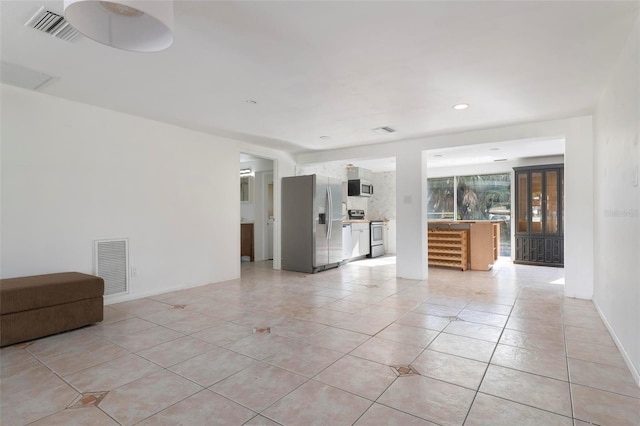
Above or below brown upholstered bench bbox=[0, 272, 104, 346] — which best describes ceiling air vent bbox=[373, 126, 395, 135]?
above

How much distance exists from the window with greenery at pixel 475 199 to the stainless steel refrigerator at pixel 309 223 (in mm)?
3811

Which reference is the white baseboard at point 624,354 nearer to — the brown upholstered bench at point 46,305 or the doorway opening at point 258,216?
the brown upholstered bench at point 46,305

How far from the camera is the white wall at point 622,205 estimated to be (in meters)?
2.18

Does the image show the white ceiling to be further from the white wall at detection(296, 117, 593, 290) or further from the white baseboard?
the white baseboard

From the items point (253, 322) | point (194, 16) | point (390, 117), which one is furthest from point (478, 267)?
point (194, 16)

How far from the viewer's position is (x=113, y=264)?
3.98 metres

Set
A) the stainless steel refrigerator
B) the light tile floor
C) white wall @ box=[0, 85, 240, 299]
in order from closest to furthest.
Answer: the light tile floor < white wall @ box=[0, 85, 240, 299] < the stainless steel refrigerator

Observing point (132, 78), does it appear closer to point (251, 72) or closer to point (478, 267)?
point (251, 72)

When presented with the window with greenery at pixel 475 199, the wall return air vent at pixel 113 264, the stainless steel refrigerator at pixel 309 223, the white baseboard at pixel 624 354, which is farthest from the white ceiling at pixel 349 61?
the window with greenery at pixel 475 199

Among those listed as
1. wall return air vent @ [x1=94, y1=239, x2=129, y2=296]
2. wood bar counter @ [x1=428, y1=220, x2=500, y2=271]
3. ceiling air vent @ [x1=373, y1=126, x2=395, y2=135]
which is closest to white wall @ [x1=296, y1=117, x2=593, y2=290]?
ceiling air vent @ [x1=373, y1=126, x2=395, y2=135]

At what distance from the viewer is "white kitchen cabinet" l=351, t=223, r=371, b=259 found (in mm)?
7613

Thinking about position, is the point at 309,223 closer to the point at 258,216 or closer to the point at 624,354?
the point at 258,216

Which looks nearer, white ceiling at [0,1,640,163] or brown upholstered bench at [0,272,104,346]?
white ceiling at [0,1,640,163]

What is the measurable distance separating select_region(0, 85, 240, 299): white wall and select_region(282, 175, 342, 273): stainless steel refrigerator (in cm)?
115
